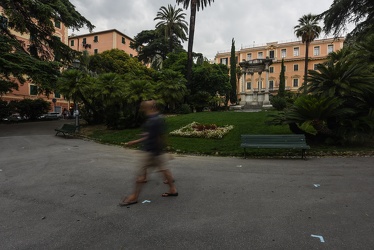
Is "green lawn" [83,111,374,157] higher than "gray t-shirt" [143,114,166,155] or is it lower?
lower

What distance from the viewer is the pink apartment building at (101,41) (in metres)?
62.8

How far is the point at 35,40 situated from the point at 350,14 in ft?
82.3

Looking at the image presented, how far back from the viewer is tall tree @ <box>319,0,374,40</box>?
13.6 m

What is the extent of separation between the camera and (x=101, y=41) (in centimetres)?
6438

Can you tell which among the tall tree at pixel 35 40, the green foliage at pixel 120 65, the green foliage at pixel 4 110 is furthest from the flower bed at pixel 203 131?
the green foliage at pixel 4 110

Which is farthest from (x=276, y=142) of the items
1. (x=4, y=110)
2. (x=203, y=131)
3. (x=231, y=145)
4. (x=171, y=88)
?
(x=4, y=110)

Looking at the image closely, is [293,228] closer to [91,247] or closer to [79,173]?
[91,247]

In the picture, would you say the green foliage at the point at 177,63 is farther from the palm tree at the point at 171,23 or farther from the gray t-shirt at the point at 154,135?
the gray t-shirt at the point at 154,135

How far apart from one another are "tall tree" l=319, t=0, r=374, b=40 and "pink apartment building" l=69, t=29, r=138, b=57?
57.3 metres

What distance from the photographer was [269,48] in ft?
213

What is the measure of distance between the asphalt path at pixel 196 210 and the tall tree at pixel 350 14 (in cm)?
1098

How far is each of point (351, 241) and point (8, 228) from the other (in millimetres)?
4621

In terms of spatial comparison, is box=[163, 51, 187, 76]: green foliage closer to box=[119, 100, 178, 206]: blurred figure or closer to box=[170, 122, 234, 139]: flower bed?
box=[170, 122, 234, 139]: flower bed

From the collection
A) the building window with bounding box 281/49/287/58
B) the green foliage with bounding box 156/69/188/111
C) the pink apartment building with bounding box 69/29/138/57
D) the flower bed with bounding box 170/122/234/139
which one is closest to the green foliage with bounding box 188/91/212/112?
the green foliage with bounding box 156/69/188/111
